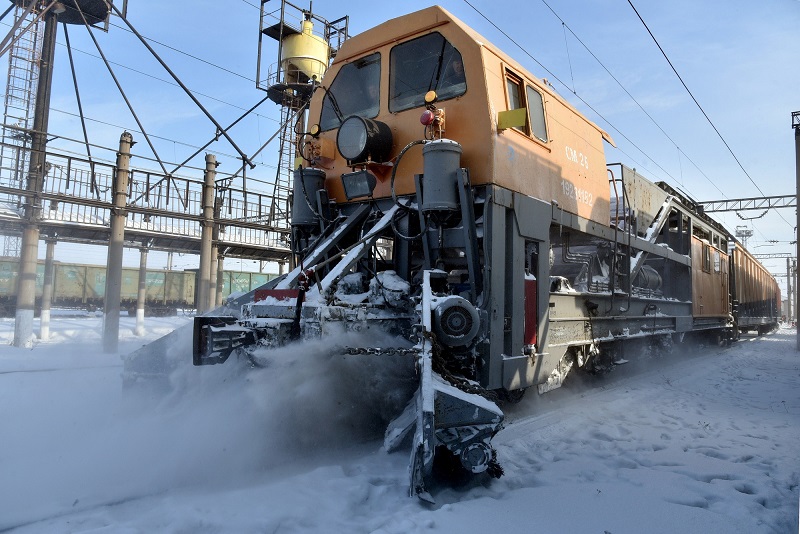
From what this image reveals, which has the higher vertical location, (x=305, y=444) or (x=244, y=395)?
(x=244, y=395)

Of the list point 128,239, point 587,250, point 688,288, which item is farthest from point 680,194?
point 128,239

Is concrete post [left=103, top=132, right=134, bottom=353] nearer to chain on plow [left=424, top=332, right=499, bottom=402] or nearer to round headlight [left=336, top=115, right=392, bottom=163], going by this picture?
round headlight [left=336, top=115, right=392, bottom=163]

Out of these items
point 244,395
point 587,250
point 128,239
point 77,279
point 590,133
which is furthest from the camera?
point 77,279

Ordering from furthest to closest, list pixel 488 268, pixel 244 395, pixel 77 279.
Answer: pixel 77 279 → pixel 488 268 → pixel 244 395

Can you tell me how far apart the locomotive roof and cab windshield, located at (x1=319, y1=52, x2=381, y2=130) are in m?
0.13

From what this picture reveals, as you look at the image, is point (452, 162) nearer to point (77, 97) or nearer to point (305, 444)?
point (305, 444)

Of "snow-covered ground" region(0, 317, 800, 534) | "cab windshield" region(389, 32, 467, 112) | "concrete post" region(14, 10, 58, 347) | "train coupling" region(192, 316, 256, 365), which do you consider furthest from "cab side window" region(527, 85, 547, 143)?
"concrete post" region(14, 10, 58, 347)

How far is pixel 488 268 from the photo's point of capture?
4.35 m

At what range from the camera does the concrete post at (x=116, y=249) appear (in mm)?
11195

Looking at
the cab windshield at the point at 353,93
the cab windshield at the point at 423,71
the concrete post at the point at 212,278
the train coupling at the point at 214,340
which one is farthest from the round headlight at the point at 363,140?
the concrete post at the point at 212,278

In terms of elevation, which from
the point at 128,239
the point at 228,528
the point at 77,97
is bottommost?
the point at 228,528

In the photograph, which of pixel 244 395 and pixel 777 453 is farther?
pixel 777 453

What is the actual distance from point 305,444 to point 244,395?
625 mm

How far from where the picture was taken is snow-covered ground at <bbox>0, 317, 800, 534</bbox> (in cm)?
277
